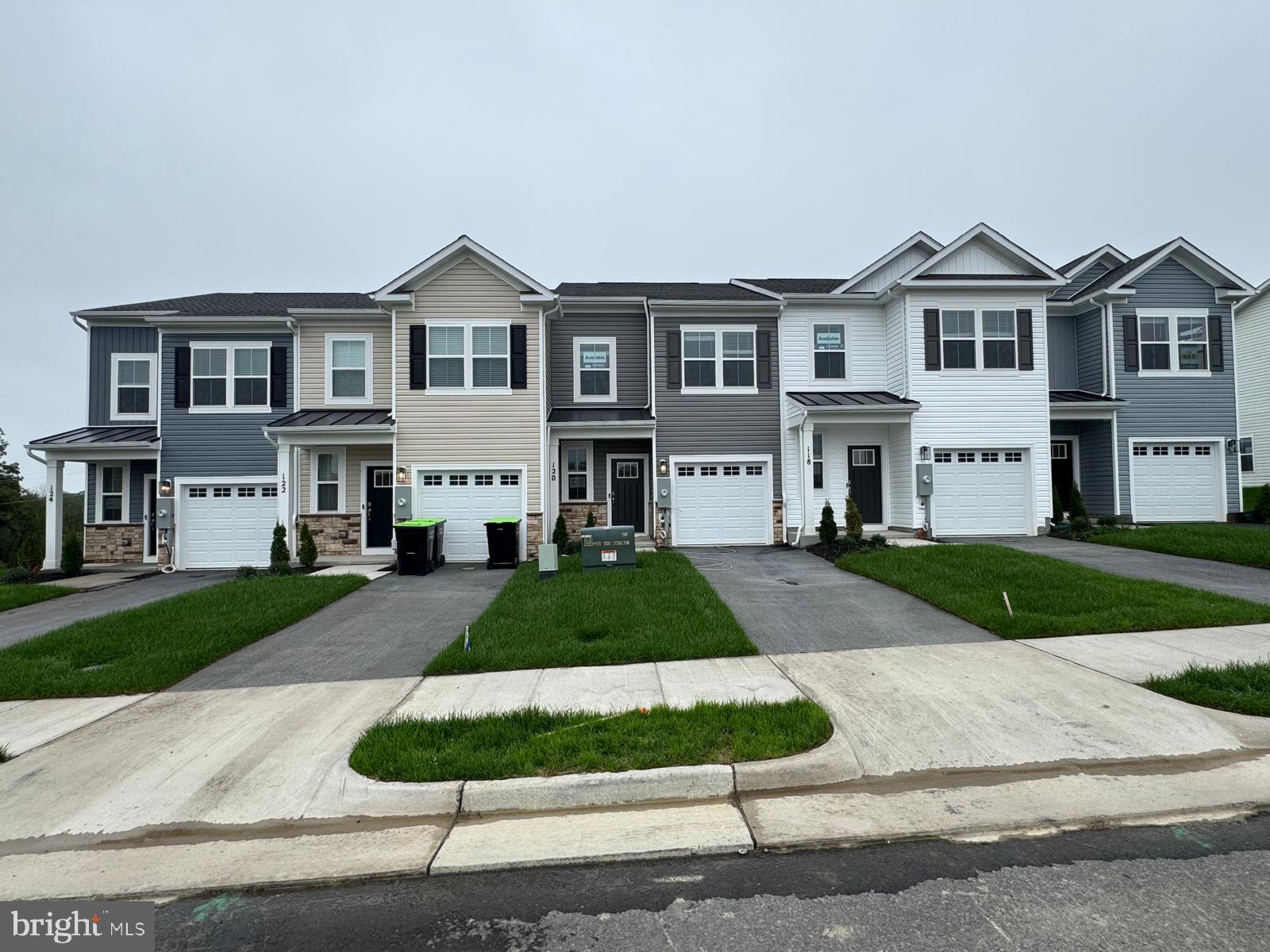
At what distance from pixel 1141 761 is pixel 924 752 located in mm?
1438

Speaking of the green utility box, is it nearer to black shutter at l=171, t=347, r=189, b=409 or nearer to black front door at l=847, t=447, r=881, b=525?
black front door at l=847, t=447, r=881, b=525

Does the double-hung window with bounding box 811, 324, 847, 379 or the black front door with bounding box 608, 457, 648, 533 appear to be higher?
the double-hung window with bounding box 811, 324, 847, 379

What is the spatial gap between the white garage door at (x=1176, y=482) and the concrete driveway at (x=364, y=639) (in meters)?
17.3

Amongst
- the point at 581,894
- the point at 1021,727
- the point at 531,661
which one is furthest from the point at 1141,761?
the point at 531,661

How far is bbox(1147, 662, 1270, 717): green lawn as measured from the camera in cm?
497

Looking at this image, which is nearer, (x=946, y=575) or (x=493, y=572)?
(x=946, y=575)

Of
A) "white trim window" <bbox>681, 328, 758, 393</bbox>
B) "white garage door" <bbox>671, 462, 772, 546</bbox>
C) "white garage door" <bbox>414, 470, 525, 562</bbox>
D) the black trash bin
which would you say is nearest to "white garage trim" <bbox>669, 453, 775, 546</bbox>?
"white garage door" <bbox>671, 462, 772, 546</bbox>

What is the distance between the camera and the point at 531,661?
6.72 m

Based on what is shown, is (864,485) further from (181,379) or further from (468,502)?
(181,379)

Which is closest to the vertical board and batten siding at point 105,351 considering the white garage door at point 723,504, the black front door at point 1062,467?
the white garage door at point 723,504

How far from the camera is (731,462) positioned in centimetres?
1609

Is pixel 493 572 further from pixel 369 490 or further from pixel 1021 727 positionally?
pixel 1021 727

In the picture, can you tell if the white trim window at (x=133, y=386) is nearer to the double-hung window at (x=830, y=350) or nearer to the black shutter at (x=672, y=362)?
the black shutter at (x=672, y=362)

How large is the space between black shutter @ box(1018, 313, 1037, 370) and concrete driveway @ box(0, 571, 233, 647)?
19.6 meters
